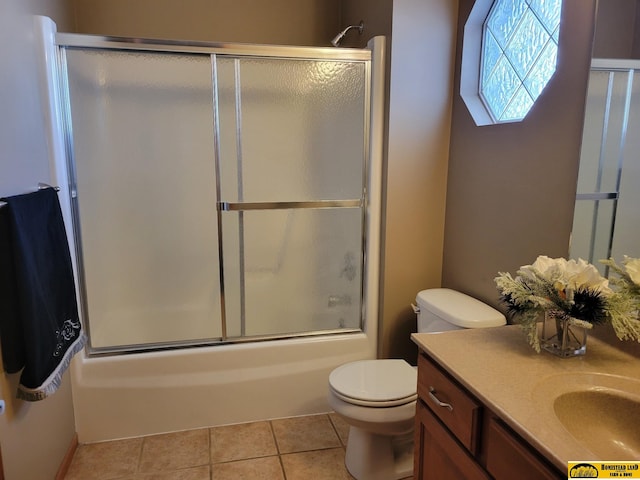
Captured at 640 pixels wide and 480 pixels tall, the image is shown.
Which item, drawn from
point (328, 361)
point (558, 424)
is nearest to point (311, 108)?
point (328, 361)

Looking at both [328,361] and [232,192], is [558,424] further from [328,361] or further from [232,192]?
[232,192]

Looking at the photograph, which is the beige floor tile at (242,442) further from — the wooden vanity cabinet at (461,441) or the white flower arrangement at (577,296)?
the white flower arrangement at (577,296)

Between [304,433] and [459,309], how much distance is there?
41.6 inches

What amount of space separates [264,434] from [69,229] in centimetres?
140

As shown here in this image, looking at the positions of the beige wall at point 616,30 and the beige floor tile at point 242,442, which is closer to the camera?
the beige wall at point 616,30

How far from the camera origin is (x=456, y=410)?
4.03 feet

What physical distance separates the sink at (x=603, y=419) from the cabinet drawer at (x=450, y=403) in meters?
0.20

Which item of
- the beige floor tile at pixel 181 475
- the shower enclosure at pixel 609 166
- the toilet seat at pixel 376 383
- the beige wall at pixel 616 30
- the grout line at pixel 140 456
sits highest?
the beige wall at pixel 616 30

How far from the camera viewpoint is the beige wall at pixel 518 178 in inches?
61.4

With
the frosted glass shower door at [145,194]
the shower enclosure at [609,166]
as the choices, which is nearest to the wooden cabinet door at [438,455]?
the shower enclosure at [609,166]

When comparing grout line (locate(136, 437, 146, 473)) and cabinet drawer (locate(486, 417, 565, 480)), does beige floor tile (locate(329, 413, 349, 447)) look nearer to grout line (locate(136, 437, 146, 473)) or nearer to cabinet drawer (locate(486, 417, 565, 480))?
grout line (locate(136, 437, 146, 473))

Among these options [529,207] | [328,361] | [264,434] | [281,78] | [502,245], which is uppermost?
[281,78]

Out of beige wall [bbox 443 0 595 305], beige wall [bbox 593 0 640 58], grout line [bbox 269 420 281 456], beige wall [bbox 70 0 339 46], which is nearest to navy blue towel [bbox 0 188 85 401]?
grout line [bbox 269 420 281 456]

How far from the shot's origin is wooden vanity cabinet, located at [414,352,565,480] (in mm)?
999
